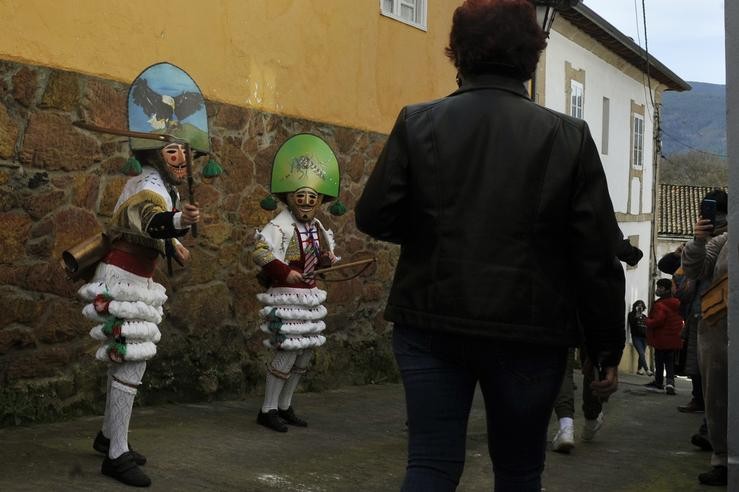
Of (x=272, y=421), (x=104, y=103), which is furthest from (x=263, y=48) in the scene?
(x=272, y=421)

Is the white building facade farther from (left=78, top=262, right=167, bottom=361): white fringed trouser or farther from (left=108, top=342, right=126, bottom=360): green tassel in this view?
(left=108, top=342, right=126, bottom=360): green tassel

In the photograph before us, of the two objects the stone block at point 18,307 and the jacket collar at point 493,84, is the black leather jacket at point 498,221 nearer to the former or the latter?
the jacket collar at point 493,84

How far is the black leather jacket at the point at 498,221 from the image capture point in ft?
10.2

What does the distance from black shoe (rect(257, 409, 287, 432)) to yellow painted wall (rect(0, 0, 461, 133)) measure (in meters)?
2.27

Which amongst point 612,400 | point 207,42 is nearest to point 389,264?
point 612,400

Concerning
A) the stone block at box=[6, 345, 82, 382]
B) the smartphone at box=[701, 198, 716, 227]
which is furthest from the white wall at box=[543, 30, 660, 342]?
the stone block at box=[6, 345, 82, 382]

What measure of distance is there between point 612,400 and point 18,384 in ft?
18.9

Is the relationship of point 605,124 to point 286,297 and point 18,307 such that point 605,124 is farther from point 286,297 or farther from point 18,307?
point 18,307

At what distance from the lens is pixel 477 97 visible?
325 cm

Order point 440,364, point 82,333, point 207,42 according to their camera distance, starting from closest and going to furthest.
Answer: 1. point 440,364
2. point 82,333
3. point 207,42

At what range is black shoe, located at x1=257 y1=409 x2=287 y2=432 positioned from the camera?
694 cm

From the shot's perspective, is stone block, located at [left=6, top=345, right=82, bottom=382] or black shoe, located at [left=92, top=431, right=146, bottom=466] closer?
black shoe, located at [left=92, top=431, right=146, bottom=466]

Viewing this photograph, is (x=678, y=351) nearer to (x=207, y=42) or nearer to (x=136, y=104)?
(x=207, y=42)

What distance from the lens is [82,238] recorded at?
6.79m
